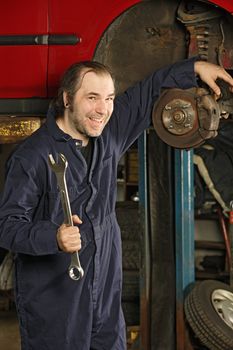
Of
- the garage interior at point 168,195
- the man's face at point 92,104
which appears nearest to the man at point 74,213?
the man's face at point 92,104

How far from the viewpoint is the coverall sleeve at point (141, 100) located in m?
2.11

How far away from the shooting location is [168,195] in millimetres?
3441

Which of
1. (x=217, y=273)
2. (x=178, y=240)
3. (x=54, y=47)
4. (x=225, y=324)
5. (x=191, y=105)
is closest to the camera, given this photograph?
(x=191, y=105)

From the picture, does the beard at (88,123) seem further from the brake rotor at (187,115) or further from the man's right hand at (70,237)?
the man's right hand at (70,237)

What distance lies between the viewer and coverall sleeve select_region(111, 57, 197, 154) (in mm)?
2111

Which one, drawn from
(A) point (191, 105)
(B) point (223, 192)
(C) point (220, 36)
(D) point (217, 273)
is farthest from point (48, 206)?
(D) point (217, 273)

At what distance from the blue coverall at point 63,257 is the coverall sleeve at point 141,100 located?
0.12m

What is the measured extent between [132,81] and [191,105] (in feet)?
1.11

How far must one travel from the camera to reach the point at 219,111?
213cm

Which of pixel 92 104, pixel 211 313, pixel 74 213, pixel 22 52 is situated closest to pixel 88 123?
pixel 92 104

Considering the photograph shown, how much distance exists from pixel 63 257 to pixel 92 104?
0.47 m

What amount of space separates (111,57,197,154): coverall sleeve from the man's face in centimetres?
17

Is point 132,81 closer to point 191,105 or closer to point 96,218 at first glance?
point 191,105

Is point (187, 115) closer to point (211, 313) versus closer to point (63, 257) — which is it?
point (63, 257)
